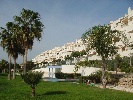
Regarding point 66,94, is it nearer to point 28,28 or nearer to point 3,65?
point 28,28

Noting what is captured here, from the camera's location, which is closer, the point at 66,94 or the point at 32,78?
the point at 32,78

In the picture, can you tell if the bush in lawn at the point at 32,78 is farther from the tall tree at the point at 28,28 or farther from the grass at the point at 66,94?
the tall tree at the point at 28,28

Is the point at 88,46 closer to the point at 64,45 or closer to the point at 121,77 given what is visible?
the point at 121,77

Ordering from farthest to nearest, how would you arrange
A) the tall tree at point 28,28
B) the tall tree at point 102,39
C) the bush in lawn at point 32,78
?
the tall tree at point 28,28, the tall tree at point 102,39, the bush in lawn at point 32,78

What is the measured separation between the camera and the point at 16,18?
46938 millimetres

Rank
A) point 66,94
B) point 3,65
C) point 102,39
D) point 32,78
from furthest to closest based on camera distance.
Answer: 1. point 3,65
2. point 102,39
3. point 66,94
4. point 32,78

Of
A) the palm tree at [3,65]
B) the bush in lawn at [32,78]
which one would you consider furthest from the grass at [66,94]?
the palm tree at [3,65]

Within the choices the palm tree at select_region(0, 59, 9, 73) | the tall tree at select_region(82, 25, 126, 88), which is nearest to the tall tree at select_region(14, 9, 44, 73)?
the tall tree at select_region(82, 25, 126, 88)

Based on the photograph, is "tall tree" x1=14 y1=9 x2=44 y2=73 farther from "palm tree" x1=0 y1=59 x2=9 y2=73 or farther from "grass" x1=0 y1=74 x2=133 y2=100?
"palm tree" x1=0 y1=59 x2=9 y2=73

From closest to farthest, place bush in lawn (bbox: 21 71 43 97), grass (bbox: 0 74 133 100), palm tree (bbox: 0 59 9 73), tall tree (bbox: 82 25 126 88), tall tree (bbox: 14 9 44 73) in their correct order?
grass (bbox: 0 74 133 100) < bush in lawn (bbox: 21 71 43 97) < tall tree (bbox: 82 25 126 88) < tall tree (bbox: 14 9 44 73) < palm tree (bbox: 0 59 9 73)

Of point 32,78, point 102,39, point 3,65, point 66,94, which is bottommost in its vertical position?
point 66,94

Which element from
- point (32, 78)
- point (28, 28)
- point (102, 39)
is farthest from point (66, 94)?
point (28, 28)

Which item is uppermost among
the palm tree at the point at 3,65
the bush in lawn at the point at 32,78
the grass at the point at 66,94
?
the palm tree at the point at 3,65

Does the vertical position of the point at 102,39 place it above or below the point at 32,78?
above
